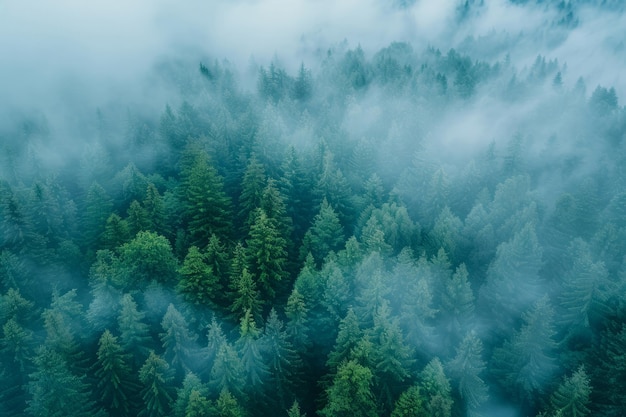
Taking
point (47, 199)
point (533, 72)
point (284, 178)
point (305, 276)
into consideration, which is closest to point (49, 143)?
point (47, 199)

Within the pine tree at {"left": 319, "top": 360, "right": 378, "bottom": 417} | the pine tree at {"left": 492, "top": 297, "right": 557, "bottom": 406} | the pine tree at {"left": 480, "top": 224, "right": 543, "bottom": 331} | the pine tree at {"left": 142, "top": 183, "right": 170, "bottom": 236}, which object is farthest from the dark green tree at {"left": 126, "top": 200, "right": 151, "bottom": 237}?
the pine tree at {"left": 492, "top": 297, "right": 557, "bottom": 406}

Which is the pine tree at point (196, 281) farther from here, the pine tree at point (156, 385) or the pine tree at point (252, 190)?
the pine tree at point (252, 190)

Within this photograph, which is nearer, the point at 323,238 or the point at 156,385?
the point at 156,385

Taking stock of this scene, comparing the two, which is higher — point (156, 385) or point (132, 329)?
point (132, 329)

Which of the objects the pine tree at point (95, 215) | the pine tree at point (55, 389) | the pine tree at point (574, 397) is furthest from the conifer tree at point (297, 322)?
the pine tree at point (95, 215)

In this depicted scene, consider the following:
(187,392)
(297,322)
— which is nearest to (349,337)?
Answer: (297,322)

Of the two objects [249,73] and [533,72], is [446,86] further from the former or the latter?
[249,73]

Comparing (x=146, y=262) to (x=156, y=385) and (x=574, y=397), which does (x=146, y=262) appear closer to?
(x=156, y=385)
